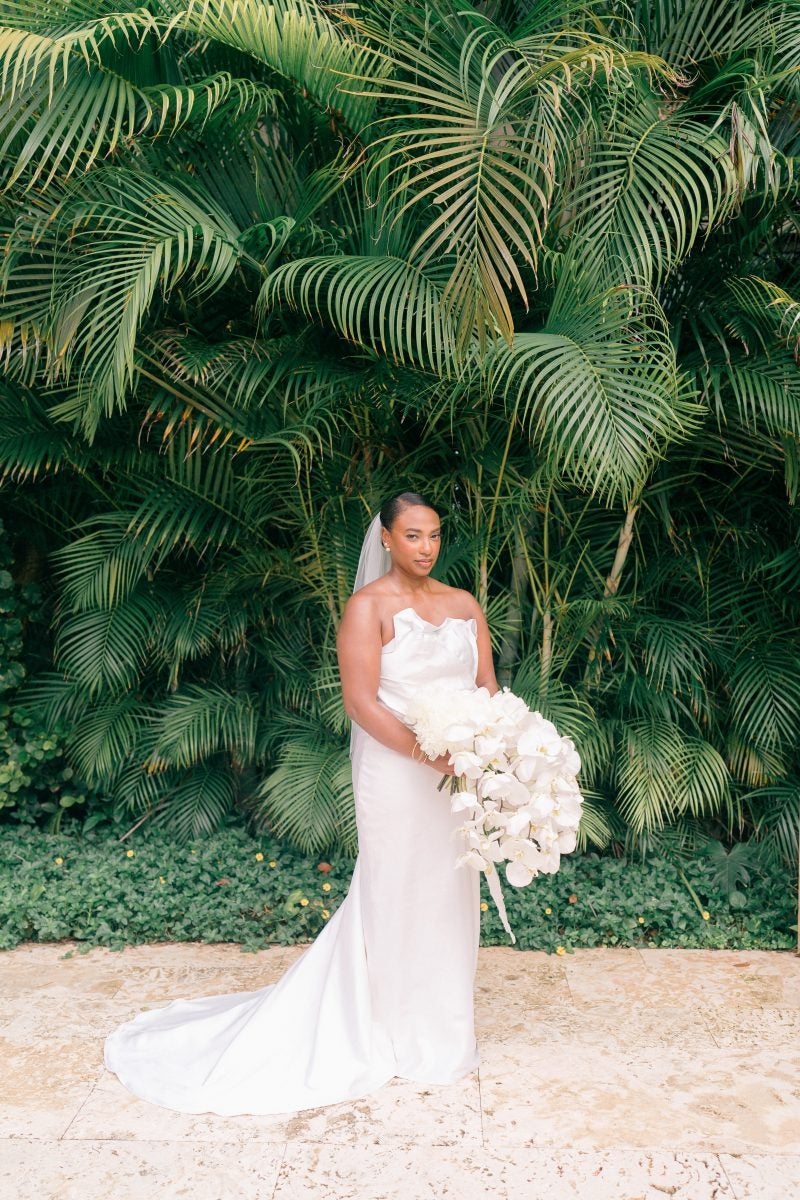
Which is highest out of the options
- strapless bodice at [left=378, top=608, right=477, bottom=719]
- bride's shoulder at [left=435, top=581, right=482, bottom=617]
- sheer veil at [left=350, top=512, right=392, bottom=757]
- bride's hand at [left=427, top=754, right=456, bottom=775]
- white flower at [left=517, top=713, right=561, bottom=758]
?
sheer veil at [left=350, top=512, right=392, bottom=757]

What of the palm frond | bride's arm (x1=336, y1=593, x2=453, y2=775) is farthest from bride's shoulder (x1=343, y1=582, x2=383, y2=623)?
the palm frond

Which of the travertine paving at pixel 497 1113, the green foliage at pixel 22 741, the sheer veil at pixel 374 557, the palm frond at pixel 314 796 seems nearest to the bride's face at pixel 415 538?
the sheer veil at pixel 374 557

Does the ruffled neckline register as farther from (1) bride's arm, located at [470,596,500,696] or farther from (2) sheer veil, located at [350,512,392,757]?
(2) sheer veil, located at [350,512,392,757]

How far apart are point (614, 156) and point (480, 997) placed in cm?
310

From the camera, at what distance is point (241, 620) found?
4812mm

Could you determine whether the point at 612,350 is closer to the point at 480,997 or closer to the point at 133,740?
the point at 480,997

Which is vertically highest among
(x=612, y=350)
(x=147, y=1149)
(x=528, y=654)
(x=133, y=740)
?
(x=612, y=350)

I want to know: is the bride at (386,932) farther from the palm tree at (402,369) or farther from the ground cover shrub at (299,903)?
the ground cover shrub at (299,903)

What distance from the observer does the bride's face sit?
9.92 feet

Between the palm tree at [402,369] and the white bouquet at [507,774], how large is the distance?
39.5 inches

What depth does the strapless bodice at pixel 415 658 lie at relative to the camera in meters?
3.09

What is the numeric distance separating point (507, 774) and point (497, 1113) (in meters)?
1.00

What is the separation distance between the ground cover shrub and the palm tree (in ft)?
0.78

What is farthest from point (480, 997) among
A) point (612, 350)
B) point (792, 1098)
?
point (612, 350)
